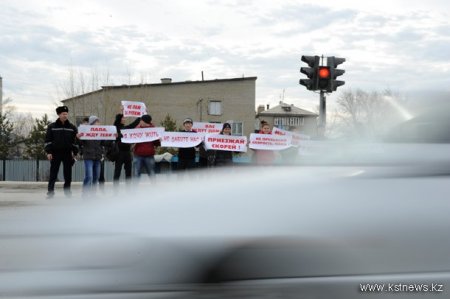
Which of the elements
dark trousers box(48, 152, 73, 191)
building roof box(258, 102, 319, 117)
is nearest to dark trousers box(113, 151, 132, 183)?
dark trousers box(48, 152, 73, 191)

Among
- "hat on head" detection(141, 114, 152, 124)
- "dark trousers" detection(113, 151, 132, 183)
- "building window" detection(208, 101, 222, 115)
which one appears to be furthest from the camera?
"building window" detection(208, 101, 222, 115)

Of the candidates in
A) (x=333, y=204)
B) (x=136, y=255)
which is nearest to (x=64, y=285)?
(x=136, y=255)

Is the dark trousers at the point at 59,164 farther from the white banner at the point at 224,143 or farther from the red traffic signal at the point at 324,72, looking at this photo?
the red traffic signal at the point at 324,72

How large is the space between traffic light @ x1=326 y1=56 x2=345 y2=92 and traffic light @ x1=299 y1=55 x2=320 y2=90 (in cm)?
31

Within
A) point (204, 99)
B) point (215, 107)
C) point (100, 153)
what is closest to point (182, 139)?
point (100, 153)

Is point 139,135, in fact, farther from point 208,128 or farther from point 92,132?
point 208,128

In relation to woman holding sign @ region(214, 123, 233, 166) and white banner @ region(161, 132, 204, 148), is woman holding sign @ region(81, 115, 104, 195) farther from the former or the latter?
woman holding sign @ region(214, 123, 233, 166)

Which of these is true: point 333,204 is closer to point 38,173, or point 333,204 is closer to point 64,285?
point 64,285

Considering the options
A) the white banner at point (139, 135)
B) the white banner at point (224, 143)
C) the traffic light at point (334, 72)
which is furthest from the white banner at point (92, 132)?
the traffic light at point (334, 72)

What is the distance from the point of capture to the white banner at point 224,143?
12141 millimetres

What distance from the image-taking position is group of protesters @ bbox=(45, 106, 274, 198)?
10.6 metres

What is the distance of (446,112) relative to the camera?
3551 millimetres

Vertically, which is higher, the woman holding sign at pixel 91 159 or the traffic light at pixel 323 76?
the traffic light at pixel 323 76

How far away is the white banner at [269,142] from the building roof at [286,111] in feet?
230
